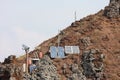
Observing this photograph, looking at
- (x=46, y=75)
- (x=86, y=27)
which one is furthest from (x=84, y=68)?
(x=86, y=27)

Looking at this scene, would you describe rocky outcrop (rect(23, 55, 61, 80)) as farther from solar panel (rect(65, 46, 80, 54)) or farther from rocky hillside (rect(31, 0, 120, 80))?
solar panel (rect(65, 46, 80, 54))

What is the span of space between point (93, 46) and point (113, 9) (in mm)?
7982

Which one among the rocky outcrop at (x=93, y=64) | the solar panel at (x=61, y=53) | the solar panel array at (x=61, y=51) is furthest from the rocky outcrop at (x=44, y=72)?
the solar panel at (x=61, y=53)

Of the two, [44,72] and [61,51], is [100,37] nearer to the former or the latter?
[61,51]

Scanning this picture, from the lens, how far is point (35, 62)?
64.4m

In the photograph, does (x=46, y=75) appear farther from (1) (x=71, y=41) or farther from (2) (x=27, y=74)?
(1) (x=71, y=41)

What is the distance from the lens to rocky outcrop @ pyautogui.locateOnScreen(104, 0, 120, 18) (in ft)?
231

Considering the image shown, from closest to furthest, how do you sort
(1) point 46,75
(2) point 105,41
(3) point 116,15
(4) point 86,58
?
(1) point 46,75, (4) point 86,58, (2) point 105,41, (3) point 116,15

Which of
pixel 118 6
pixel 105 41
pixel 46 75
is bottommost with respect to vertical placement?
pixel 46 75

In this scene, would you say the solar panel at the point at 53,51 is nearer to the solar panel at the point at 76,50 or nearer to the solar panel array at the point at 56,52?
the solar panel array at the point at 56,52

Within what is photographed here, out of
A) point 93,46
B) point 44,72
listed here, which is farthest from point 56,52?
point 44,72

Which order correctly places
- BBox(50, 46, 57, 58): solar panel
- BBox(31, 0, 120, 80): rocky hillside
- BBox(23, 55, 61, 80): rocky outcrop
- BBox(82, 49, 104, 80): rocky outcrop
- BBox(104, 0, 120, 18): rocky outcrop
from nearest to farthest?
BBox(23, 55, 61, 80): rocky outcrop < BBox(82, 49, 104, 80): rocky outcrop < BBox(31, 0, 120, 80): rocky hillside < BBox(50, 46, 57, 58): solar panel < BBox(104, 0, 120, 18): rocky outcrop

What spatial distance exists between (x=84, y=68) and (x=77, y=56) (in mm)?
3245

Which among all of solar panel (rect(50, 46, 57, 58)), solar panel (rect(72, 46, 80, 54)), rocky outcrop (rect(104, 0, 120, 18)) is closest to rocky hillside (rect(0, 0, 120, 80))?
rocky outcrop (rect(104, 0, 120, 18))
